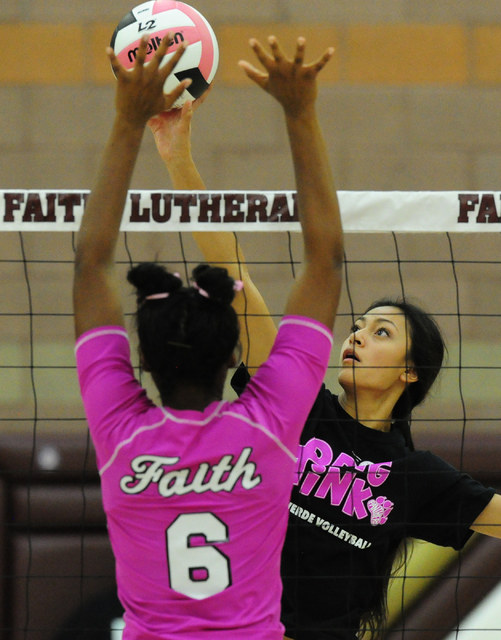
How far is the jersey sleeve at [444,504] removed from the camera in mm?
2271

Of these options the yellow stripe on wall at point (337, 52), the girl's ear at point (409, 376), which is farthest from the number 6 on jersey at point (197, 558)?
the yellow stripe on wall at point (337, 52)

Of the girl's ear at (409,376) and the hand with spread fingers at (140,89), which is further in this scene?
the girl's ear at (409,376)

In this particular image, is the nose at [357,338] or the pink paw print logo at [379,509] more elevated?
the nose at [357,338]

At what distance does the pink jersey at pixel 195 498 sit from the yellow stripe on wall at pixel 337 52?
10.1 ft

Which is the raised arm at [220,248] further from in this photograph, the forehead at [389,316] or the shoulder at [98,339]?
the shoulder at [98,339]

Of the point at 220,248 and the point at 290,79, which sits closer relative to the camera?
the point at 290,79

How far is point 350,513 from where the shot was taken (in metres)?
2.25

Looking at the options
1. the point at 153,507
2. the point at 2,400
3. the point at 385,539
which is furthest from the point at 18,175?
the point at 153,507

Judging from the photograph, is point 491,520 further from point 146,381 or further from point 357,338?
point 146,381

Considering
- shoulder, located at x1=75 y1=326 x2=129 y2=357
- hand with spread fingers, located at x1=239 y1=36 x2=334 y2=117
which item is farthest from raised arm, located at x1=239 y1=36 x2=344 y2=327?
shoulder, located at x1=75 y1=326 x2=129 y2=357

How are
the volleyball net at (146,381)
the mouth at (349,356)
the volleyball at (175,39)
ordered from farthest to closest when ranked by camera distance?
1. the volleyball at (175,39)
2. the mouth at (349,356)
3. the volleyball net at (146,381)

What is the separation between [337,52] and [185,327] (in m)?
3.15

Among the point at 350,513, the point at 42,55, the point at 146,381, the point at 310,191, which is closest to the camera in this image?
the point at 310,191

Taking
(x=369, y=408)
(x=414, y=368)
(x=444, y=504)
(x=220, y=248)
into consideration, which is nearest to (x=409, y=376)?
(x=414, y=368)
